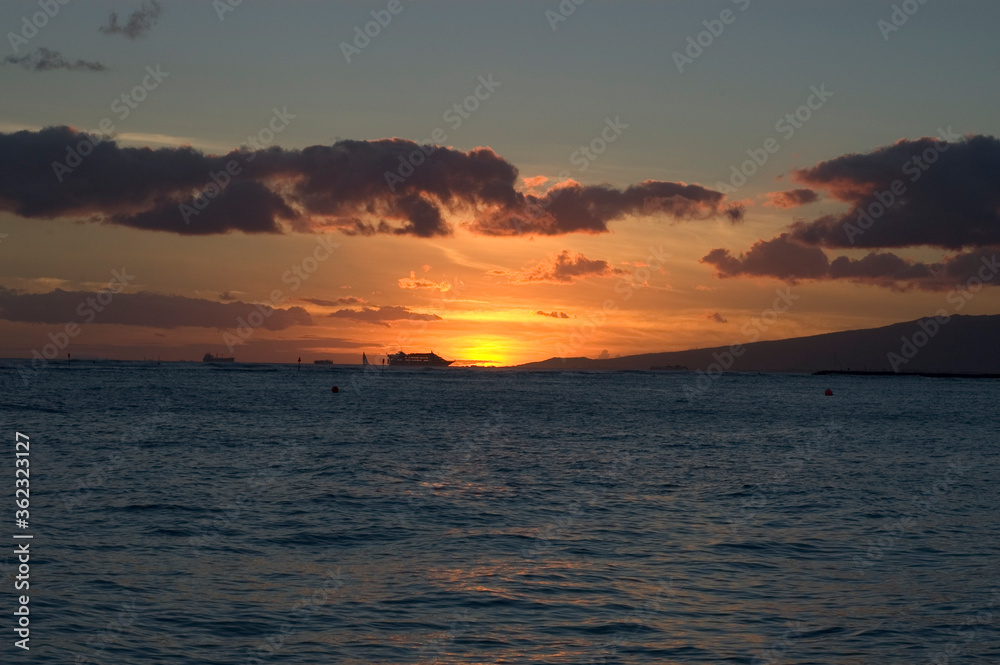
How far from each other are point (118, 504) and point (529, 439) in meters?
35.3

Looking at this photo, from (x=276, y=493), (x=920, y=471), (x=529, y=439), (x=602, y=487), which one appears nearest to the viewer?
(x=276, y=493)

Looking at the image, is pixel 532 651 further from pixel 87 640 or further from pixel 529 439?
pixel 529 439

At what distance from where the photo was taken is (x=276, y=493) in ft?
109

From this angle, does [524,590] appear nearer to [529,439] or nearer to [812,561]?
[812,561]

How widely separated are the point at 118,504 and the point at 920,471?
128 feet

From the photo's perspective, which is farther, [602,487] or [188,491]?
[602,487]

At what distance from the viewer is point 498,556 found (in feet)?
75.4

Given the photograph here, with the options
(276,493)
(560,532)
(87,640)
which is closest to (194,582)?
(87,640)

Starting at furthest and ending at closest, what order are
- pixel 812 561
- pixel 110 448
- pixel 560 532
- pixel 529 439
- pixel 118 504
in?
pixel 529 439 → pixel 110 448 → pixel 118 504 → pixel 560 532 → pixel 812 561

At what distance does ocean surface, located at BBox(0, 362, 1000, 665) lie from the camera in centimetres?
1586

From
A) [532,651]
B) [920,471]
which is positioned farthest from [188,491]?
[920,471]

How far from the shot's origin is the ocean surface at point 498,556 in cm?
1586

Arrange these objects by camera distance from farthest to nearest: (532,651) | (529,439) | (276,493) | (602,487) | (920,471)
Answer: (529,439) → (920,471) → (602,487) → (276,493) → (532,651)

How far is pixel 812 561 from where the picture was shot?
22.8m
